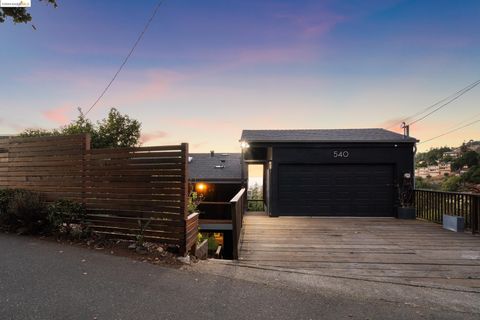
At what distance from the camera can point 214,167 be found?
1783 centimetres

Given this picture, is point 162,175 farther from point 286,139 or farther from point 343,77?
point 343,77

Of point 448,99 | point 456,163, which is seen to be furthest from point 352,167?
point 456,163

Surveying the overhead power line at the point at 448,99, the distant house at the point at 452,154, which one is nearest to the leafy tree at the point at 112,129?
the overhead power line at the point at 448,99

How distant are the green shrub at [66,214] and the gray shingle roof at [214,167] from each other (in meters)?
8.92

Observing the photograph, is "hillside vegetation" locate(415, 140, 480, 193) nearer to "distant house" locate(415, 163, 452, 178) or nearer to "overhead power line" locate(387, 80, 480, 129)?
"distant house" locate(415, 163, 452, 178)

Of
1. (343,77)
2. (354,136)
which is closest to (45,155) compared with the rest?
(354,136)

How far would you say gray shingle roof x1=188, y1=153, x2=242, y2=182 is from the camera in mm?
15875

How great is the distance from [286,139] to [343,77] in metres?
3.87

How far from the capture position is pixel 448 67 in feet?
40.4

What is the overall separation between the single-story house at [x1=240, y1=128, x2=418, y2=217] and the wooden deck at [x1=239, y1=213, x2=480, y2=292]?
5.22 feet

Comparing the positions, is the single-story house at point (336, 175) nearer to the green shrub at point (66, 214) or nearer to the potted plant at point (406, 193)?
the potted plant at point (406, 193)

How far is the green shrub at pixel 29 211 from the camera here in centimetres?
546

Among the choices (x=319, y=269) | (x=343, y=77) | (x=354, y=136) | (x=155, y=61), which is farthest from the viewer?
(x=343, y=77)

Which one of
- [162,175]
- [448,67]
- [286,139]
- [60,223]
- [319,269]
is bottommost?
[319,269]
